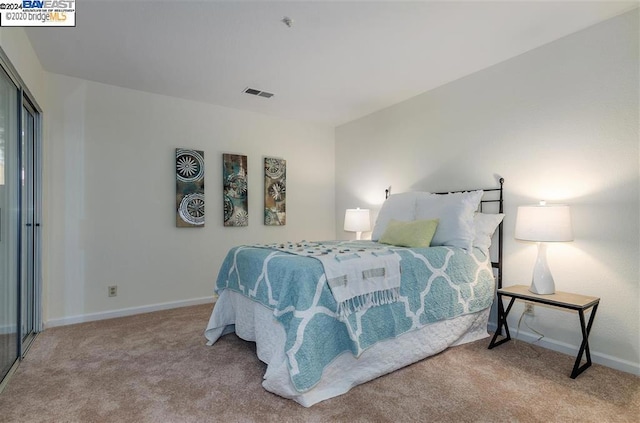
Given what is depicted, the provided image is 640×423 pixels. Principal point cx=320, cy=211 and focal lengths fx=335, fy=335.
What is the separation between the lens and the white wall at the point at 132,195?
3195 mm

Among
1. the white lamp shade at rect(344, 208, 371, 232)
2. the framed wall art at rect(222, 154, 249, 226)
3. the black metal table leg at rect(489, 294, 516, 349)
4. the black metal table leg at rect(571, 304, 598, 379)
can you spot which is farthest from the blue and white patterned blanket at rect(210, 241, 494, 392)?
the white lamp shade at rect(344, 208, 371, 232)

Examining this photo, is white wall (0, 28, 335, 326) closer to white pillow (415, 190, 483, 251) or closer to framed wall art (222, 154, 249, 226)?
framed wall art (222, 154, 249, 226)

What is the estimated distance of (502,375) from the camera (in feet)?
6.99

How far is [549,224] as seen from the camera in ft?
7.41

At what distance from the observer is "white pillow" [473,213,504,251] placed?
2818mm

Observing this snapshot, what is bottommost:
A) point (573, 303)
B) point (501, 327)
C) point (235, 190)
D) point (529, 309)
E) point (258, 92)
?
point (501, 327)

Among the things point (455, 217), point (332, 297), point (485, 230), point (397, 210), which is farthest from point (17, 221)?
point (485, 230)

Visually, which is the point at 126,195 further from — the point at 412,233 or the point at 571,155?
the point at 571,155

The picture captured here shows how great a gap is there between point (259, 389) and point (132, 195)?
2.56m

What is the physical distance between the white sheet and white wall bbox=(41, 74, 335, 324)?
1.37 metres

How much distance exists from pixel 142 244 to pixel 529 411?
11.7 feet

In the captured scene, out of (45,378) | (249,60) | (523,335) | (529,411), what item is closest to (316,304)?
(529,411)

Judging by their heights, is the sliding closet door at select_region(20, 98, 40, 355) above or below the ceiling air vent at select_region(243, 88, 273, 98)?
below

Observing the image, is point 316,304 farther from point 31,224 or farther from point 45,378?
point 31,224
